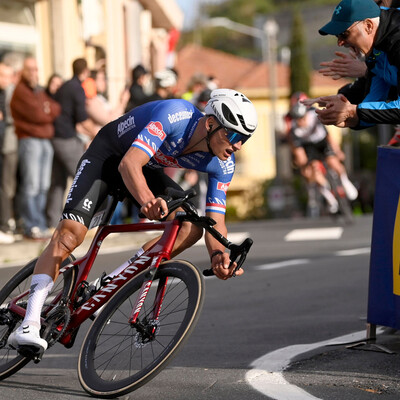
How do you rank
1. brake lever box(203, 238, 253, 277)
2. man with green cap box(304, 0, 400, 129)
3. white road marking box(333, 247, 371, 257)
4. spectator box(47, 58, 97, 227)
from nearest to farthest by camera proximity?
1. brake lever box(203, 238, 253, 277)
2. man with green cap box(304, 0, 400, 129)
3. white road marking box(333, 247, 371, 257)
4. spectator box(47, 58, 97, 227)

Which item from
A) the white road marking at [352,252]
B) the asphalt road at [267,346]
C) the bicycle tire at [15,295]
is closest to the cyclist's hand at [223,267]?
the asphalt road at [267,346]

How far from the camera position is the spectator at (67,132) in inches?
536

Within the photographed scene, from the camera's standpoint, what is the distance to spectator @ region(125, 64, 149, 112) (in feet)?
48.4

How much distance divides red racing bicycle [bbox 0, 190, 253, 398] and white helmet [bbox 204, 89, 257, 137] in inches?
16.6

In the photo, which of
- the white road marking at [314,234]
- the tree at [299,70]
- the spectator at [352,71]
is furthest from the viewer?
the tree at [299,70]

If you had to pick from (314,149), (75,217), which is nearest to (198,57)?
(314,149)

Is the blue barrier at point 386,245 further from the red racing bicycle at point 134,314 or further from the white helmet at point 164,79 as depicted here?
the white helmet at point 164,79

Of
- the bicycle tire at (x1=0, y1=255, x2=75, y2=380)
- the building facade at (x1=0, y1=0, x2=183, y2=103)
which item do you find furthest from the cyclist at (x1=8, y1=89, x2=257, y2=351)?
the building facade at (x1=0, y1=0, x2=183, y2=103)

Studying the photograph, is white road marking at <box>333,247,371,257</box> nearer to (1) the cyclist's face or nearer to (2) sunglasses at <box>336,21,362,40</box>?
(2) sunglasses at <box>336,21,362,40</box>

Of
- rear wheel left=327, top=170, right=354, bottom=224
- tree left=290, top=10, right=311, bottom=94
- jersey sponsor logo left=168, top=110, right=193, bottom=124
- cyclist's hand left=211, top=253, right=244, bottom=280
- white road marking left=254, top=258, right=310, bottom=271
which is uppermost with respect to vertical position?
jersey sponsor logo left=168, top=110, right=193, bottom=124

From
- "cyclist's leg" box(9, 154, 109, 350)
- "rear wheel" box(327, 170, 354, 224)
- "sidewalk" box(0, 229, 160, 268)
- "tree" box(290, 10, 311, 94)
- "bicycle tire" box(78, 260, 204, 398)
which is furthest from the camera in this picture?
"tree" box(290, 10, 311, 94)

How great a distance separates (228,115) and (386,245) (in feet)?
4.19

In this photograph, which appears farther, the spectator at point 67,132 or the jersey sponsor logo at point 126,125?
the spectator at point 67,132

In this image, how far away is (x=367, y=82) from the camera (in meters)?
6.19
